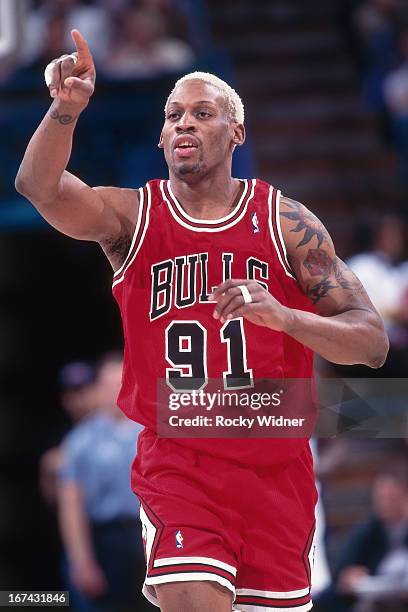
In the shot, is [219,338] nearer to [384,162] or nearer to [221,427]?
[221,427]

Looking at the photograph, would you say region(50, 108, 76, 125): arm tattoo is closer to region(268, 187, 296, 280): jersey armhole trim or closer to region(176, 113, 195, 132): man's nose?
region(176, 113, 195, 132): man's nose

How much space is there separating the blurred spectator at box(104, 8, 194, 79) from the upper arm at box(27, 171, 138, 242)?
169 inches

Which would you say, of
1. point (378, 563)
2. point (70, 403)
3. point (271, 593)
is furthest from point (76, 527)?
point (271, 593)

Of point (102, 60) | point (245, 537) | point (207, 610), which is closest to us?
point (207, 610)

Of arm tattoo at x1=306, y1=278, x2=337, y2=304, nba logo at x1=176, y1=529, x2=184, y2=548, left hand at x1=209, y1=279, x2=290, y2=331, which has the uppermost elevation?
arm tattoo at x1=306, y1=278, x2=337, y2=304

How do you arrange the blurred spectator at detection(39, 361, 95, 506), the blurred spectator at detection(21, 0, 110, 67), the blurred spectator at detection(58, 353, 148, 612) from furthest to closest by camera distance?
the blurred spectator at detection(21, 0, 110, 67) < the blurred spectator at detection(39, 361, 95, 506) < the blurred spectator at detection(58, 353, 148, 612)

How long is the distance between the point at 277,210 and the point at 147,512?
3.65 ft

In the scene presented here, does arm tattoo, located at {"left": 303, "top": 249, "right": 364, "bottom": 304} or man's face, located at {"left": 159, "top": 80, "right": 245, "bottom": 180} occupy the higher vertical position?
man's face, located at {"left": 159, "top": 80, "right": 245, "bottom": 180}

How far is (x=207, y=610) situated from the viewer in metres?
3.47

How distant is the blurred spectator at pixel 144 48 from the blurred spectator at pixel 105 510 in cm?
257

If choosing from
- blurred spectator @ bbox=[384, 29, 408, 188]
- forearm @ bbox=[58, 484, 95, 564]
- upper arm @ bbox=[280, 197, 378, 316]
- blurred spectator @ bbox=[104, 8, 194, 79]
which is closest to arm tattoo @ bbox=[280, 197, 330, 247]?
upper arm @ bbox=[280, 197, 378, 316]

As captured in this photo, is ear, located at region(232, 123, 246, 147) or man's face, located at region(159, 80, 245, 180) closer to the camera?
man's face, located at region(159, 80, 245, 180)

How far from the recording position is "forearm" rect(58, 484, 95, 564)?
643cm

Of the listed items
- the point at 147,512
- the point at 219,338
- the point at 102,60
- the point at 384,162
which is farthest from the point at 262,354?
the point at 384,162
